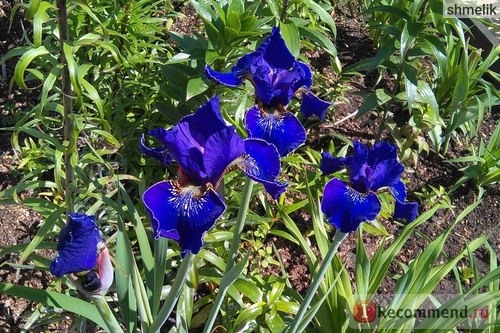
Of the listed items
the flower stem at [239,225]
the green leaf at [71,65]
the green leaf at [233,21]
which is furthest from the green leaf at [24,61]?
the green leaf at [233,21]

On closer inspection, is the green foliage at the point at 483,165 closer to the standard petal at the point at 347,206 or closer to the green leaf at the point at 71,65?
the standard petal at the point at 347,206

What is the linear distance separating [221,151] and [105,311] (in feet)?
1.97

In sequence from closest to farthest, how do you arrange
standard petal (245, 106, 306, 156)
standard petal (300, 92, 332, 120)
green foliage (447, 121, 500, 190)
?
standard petal (245, 106, 306, 156)
standard petal (300, 92, 332, 120)
green foliage (447, 121, 500, 190)

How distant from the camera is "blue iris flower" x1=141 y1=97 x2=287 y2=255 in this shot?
1.38 metres

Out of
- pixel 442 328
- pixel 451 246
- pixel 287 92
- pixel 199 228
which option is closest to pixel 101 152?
pixel 287 92

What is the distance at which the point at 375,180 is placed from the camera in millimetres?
1735

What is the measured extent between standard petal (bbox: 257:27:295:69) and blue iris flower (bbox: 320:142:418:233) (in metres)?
0.31

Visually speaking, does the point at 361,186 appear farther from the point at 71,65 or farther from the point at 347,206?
the point at 71,65

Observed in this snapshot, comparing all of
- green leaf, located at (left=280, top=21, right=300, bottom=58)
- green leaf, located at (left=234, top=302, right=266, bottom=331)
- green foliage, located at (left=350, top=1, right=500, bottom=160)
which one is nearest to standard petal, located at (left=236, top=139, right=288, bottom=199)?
green leaf, located at (left=234, top=302, right=266, bottom=331)

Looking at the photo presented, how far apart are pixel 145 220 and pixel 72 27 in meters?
0.93

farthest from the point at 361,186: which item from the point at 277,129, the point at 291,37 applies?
the point at 291,37

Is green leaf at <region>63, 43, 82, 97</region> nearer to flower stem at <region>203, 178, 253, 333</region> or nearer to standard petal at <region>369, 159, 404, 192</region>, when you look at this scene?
flower stem at <region>203, 178, 253, 333</region>

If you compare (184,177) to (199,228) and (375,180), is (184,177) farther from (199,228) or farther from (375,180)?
(375,180)

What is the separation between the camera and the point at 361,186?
5.67ft
